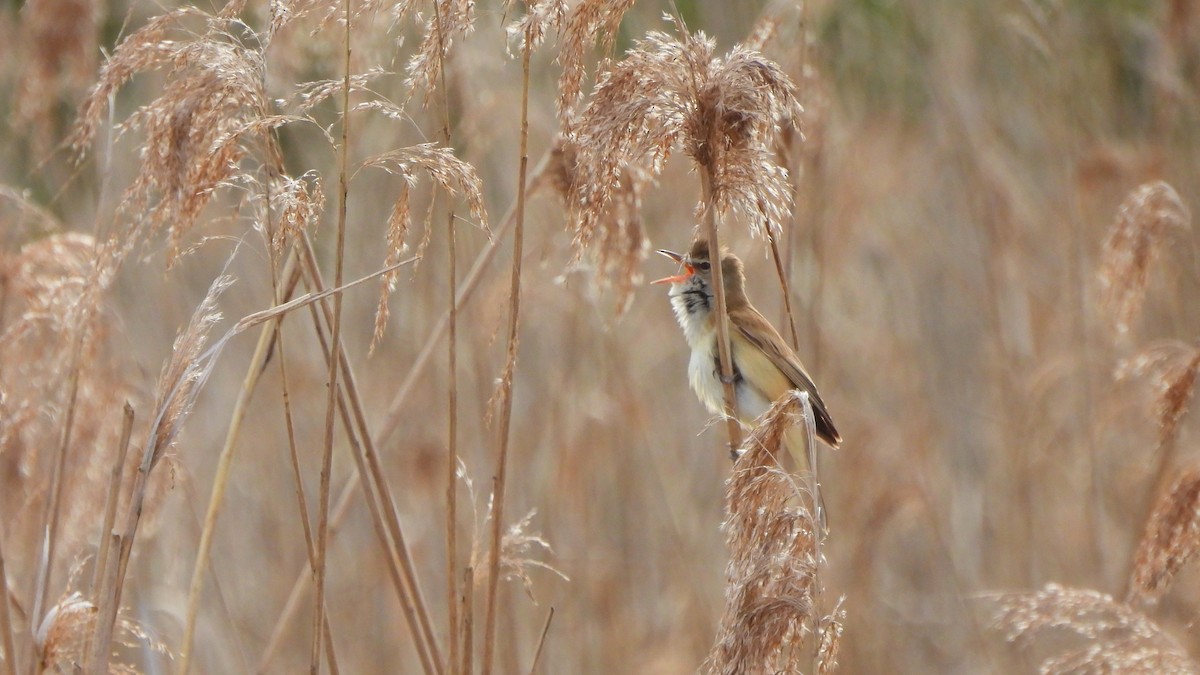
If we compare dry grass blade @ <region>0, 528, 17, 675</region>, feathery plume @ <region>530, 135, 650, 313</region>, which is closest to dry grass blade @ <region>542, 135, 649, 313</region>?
feathery plume @ <region>530, 135, 650, 313</region>

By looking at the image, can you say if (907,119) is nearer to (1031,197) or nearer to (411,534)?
(1031,197)

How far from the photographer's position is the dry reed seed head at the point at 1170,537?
1991 mm

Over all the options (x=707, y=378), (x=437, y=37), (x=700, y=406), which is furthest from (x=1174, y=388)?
(x=700, y=406)

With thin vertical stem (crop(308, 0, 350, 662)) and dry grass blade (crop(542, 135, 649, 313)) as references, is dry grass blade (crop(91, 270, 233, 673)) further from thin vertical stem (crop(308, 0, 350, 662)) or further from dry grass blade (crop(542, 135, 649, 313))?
dry grass blade (crop(542, 135, 649, 313))

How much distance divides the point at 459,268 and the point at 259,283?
787 millimetres

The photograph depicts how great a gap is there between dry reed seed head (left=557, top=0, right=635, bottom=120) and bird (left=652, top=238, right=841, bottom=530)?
1385mm

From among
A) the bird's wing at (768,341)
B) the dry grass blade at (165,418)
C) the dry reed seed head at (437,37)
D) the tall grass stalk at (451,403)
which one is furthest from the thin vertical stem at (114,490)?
the bird's wing at (768,341)

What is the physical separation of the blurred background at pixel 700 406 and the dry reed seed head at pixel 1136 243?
828mm

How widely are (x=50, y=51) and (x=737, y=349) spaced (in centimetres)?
201

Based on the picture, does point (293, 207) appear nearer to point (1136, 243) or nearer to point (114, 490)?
point (114, 490)

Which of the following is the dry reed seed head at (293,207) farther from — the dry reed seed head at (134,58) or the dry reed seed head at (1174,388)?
the dry reed seed head at (1174,388)

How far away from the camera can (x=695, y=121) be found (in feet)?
5.61

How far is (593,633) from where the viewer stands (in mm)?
4148

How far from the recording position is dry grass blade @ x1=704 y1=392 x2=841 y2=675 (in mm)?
1564
